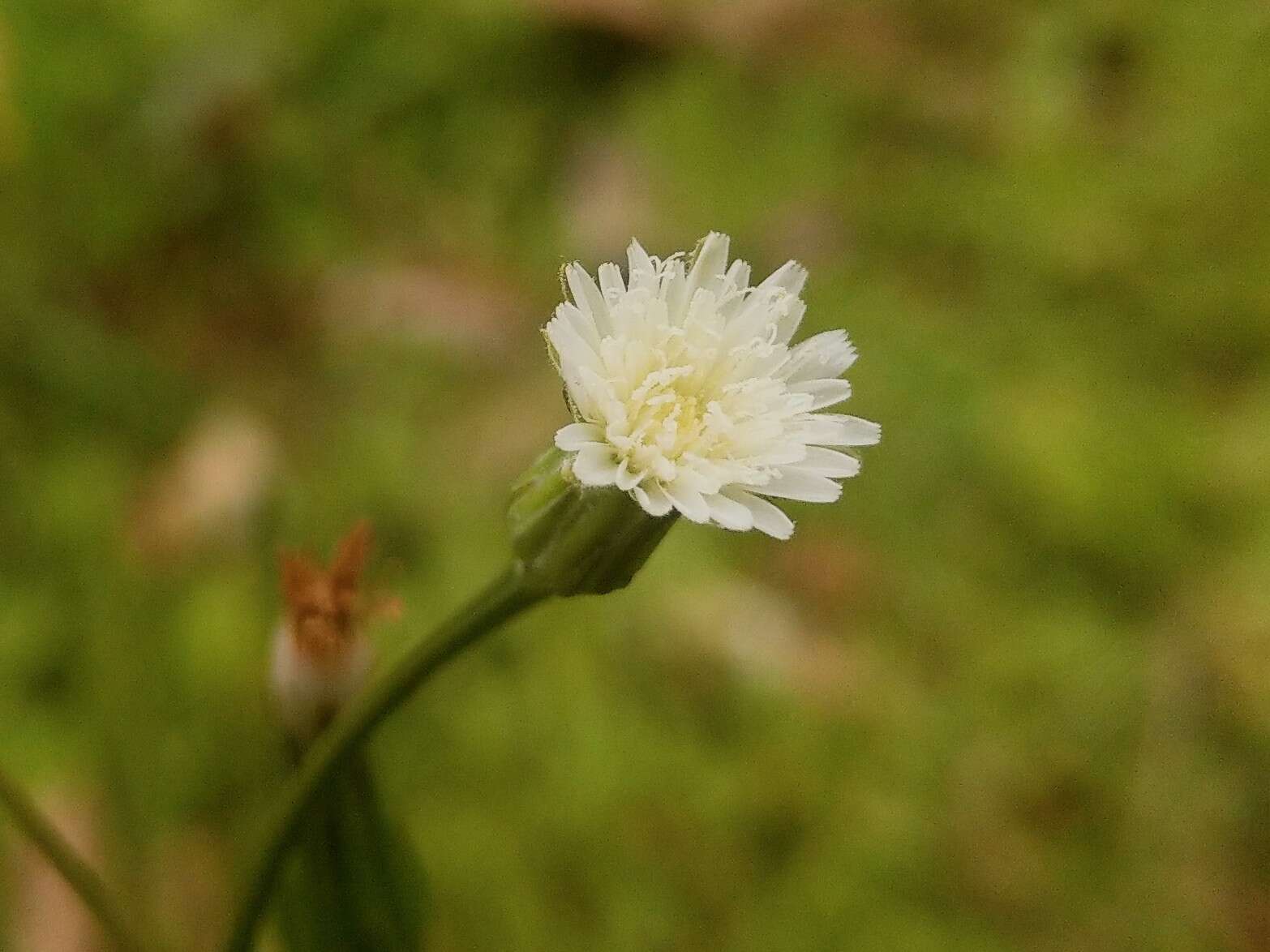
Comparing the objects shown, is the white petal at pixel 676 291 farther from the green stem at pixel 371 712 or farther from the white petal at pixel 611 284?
the green stem at pixel 371 712

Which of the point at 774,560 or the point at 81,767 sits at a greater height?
the point at 774,560

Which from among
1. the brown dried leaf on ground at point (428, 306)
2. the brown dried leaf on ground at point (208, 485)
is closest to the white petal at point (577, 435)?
the brown dried leaf on ground at point (208, 485)

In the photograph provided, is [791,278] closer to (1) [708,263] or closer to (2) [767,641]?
(1) [708,263]

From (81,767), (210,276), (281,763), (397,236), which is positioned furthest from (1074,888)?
(210,276)

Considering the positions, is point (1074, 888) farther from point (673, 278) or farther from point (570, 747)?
point (673, 278)

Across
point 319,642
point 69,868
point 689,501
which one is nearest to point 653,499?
point 689,501

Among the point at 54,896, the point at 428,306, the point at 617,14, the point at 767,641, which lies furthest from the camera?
the point at 617,14
